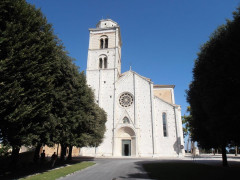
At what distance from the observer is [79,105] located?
15.3m

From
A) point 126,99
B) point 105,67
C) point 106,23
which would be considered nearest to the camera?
point 126,99

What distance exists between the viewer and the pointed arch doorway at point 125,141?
32.5 m

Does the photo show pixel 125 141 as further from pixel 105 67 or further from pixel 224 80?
pixel 224 80

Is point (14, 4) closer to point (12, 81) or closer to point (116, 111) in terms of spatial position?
point (12, 81)

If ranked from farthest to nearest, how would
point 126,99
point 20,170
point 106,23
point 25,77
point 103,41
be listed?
point 106,23, point 103,41, point 126,99, point 20,170, point 25,77

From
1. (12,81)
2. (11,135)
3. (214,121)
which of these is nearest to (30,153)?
(11,135)

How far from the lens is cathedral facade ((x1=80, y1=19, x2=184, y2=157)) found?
31806 mm

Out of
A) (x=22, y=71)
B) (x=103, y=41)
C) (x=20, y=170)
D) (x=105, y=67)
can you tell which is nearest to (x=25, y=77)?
(x=22, y=71)

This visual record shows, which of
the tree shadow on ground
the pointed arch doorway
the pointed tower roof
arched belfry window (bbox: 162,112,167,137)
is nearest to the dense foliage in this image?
the tree shadow on ground

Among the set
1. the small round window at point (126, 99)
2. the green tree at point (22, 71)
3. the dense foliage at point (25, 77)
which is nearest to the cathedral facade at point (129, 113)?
the small round window at point (126, 99)

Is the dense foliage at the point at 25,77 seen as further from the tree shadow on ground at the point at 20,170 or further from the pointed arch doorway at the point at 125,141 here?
the pointed arch doorway at the point at 125,141

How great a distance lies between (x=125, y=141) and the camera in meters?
33.1

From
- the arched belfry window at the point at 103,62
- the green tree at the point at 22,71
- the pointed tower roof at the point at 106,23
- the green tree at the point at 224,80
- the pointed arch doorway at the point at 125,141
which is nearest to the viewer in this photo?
the green tree at the point at 22,71

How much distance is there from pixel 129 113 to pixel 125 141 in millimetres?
5232
